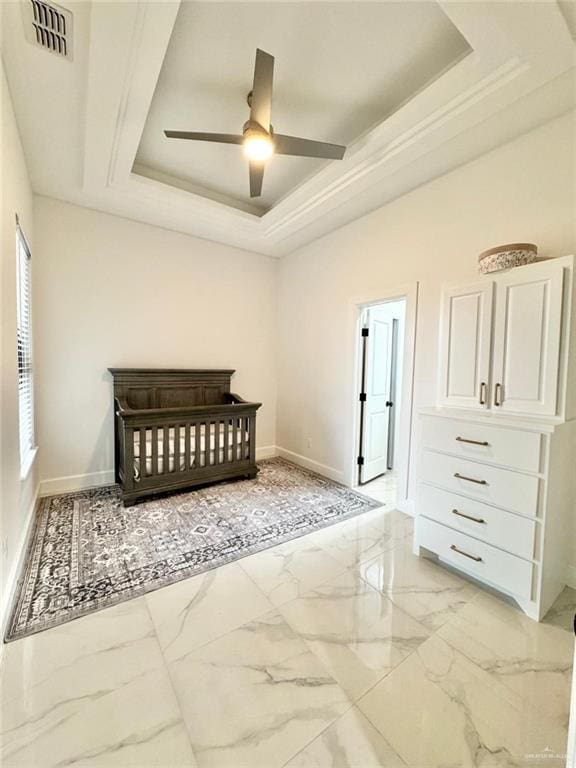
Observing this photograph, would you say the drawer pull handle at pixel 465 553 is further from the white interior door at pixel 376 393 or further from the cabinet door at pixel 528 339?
the white interior door at pixel 376 393

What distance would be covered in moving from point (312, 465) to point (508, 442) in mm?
2469

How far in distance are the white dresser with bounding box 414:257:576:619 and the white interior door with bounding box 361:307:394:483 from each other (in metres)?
1.28

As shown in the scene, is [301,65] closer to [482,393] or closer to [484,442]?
[482,393]

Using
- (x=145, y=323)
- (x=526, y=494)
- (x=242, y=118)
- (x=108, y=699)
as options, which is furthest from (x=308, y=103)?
(x=108, y=699)

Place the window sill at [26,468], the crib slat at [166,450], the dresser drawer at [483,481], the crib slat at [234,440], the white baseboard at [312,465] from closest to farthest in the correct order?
the dresser drawer at [483,481], the window sill at [26,468], the crib slat at [166,450], the crib slat at [234,440], the white baseboard at [312,465]

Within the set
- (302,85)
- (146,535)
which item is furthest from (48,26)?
(146,535)

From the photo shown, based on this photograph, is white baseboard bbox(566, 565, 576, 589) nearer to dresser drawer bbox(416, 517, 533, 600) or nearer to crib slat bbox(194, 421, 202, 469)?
dresser drawer bbox(416, 517, 533, 600)

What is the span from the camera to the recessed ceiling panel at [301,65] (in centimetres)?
160

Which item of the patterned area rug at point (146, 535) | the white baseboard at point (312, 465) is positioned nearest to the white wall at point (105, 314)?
the patterned area rug at point (146, 535)

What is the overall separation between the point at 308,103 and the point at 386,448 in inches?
134

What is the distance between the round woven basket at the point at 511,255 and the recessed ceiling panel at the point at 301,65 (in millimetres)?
1103

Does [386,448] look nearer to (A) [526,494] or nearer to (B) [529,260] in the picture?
(A) [526,494]

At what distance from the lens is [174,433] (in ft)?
10.1

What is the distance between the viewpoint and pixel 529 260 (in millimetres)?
1875
